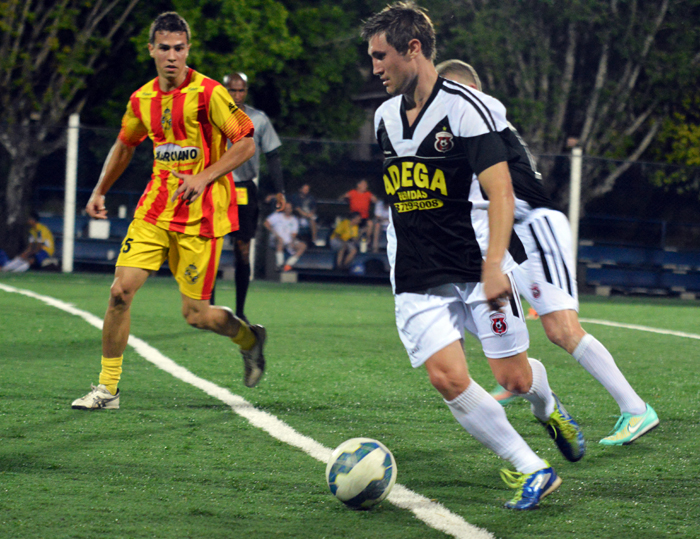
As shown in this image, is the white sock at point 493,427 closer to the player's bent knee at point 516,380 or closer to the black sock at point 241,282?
the player's bent knee at point 516,380

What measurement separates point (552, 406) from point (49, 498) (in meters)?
2.10

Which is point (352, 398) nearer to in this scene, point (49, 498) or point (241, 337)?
point (241, 337)

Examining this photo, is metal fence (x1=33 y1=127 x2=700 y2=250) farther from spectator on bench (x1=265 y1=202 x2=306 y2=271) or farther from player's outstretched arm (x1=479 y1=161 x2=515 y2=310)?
player's outstretched arm (x1=479 y1=161 x2=515 y2=310)

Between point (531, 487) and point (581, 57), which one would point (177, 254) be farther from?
point (581, 57)

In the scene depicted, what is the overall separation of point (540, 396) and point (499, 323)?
0.58 m

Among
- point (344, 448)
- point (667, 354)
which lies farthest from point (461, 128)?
Answer: point (667, 354)

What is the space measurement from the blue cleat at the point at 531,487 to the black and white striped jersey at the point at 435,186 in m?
0.76

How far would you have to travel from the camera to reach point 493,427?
3.31 m

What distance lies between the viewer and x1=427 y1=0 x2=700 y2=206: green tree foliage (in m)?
19.9

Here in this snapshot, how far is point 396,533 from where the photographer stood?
9.75ft

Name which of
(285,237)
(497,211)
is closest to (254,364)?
(497,211)

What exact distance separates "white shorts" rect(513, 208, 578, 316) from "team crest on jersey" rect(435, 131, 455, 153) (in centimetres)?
121

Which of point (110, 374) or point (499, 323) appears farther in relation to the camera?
point (110, 374)

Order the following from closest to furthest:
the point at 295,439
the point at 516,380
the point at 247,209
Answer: the point at 516,380 → the point at 295,439 → the point at 247,209
